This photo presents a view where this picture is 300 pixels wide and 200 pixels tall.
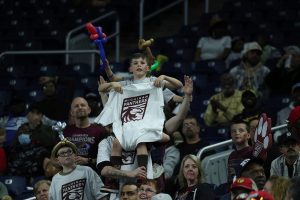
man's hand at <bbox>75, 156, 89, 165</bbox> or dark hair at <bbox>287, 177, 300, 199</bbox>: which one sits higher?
man's hand at <bbox>75, 156, 89, 165</bbox>

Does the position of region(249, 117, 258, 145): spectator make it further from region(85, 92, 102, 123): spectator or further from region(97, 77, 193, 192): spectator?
region(85, 92, 102, 123): spectator

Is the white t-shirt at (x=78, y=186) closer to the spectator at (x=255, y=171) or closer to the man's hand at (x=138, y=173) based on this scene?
the man's hand at (x=138, y=173)

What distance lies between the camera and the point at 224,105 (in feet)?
46.1

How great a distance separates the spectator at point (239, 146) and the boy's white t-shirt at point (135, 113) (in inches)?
49.3

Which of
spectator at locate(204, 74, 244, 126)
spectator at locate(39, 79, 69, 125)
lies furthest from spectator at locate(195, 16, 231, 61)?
spectator at locate(39, 79, 69, 125)

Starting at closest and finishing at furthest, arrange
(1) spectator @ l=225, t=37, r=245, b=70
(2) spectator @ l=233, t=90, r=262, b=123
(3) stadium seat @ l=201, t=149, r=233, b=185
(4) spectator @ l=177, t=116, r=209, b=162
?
(3) stadium seat @ l=201, t=149, r=233, b=185 < (4) spectator @ l=177, t=116, r=209, b=162 < (2) spectator @ l=233, t=90, r=262, b=123 < (1) spectator @ l=225, t=37, r=245, b=70

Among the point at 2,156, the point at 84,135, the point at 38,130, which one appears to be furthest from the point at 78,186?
Result: the point at 2,156

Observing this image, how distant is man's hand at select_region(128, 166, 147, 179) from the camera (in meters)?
10.0

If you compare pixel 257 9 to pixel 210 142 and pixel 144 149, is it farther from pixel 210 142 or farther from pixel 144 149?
pixel 144 149

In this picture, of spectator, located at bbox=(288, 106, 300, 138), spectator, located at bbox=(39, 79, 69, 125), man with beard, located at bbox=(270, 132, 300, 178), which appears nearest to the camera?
man with beard, located at bbox=(270, 132, 300, 178)

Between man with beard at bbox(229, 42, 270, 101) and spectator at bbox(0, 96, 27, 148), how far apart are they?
2794 millimetres

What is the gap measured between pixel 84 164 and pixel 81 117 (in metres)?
0.60

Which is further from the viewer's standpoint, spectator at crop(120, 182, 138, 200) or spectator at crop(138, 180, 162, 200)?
spectator at crop(138, 180, 162, 200)

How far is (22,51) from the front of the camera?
16.8 metres
